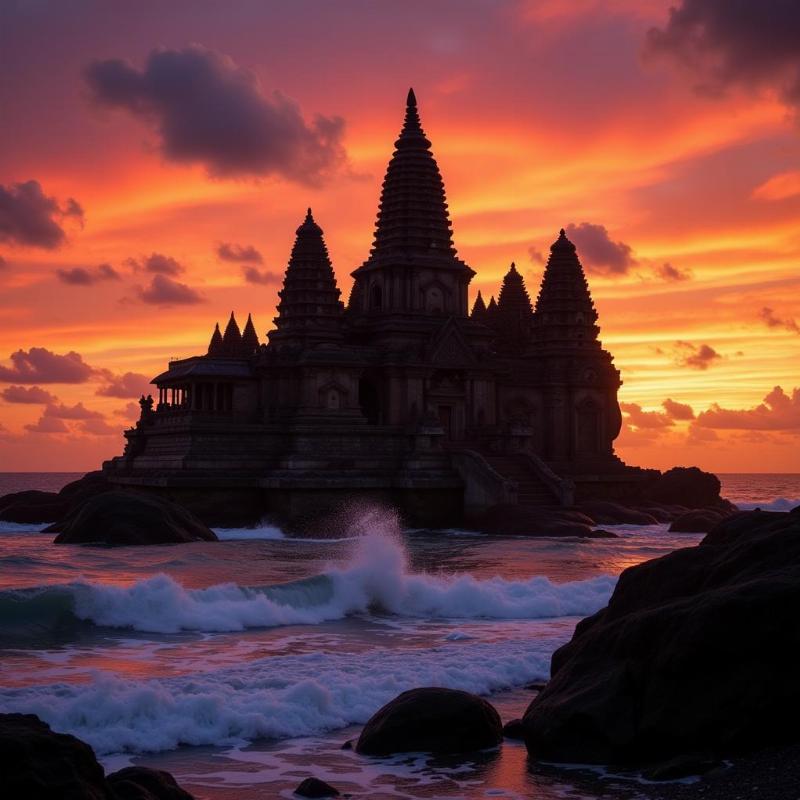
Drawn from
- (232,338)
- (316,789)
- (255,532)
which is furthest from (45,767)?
(232,338)

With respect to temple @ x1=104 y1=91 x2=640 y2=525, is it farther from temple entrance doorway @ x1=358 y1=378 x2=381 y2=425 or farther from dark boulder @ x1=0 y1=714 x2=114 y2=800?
dark boulder @ x1=0 y1=714 x2=114 y2=800

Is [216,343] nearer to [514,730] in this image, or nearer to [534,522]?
[534,522]

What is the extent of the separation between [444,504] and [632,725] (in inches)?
1770

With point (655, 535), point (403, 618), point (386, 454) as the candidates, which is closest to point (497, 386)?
point (386, 454)

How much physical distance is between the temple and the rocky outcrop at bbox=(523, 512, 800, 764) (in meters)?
41.3

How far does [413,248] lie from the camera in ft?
229

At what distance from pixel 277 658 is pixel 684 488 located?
187 feet

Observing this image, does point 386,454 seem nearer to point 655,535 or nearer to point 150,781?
point 655,535

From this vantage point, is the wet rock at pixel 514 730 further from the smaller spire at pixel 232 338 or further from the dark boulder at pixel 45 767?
the smaller spire at pixel 232 338

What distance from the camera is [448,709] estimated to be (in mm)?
13008

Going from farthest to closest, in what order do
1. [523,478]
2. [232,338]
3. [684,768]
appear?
1. [232,338]
2. [523,478]
3. [684,768]

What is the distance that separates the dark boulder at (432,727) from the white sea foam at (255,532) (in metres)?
38.4

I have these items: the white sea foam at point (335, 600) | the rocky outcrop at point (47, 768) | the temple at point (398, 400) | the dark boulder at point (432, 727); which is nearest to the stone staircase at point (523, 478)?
the temple at point (398, 400)

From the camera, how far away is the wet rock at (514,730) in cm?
1328
